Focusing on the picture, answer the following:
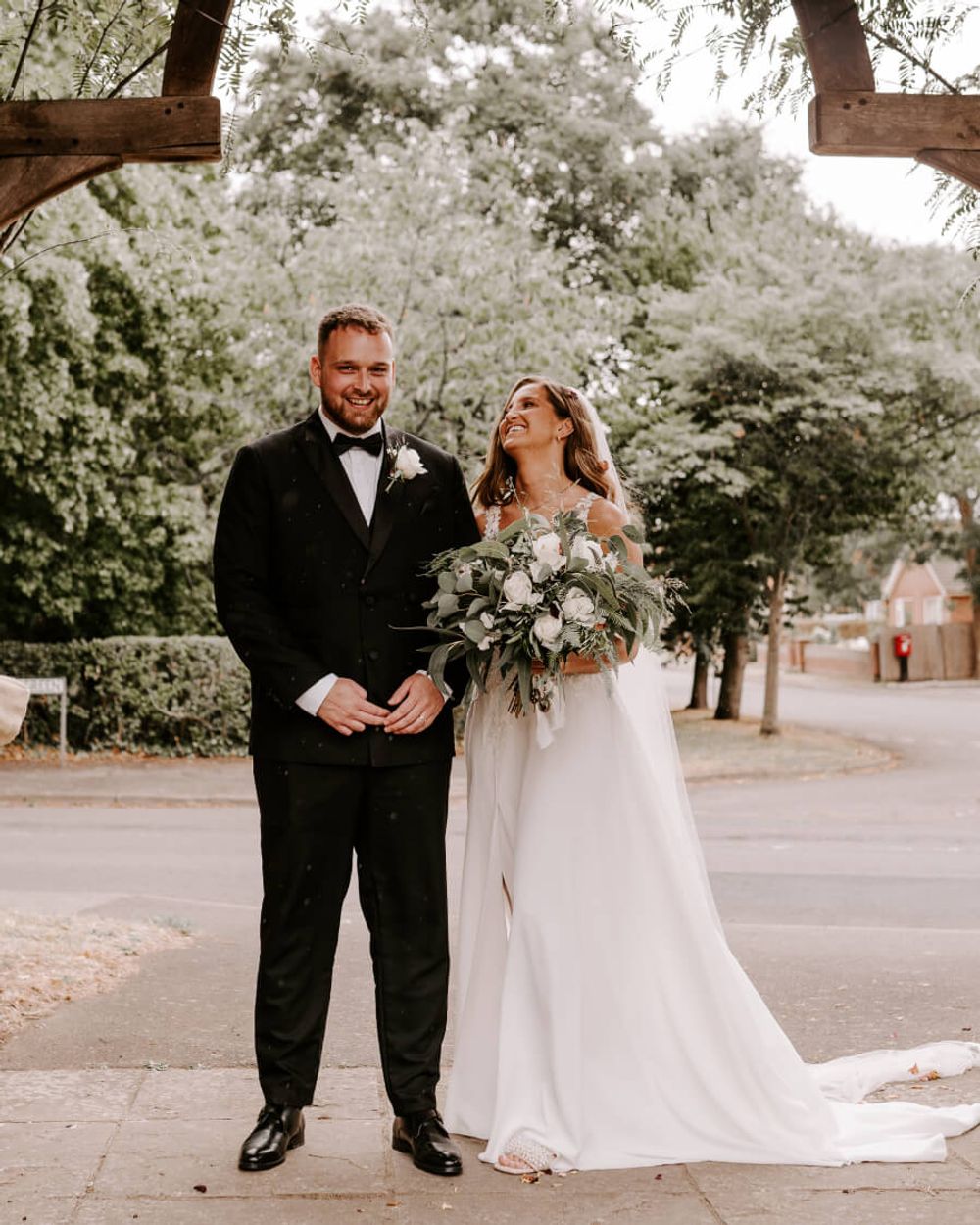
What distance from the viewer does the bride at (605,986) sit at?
13.9 ft

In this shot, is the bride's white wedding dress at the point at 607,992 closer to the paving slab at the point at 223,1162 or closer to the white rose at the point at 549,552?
the paving slab at the point at 223,1162

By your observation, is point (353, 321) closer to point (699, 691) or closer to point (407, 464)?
point (407, 464)

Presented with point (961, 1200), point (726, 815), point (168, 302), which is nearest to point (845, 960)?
point (961, 1200)

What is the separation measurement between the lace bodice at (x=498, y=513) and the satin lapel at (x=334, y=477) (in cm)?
45

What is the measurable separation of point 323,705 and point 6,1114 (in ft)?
5.76

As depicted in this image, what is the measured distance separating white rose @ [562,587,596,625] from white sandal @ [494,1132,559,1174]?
1.54m

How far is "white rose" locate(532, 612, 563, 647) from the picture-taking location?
166 inches

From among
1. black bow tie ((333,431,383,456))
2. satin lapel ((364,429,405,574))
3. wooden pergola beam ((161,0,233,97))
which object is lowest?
satin lapel ((364,429,405,574))

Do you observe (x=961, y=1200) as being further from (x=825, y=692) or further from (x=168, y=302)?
(x=825, y=692)

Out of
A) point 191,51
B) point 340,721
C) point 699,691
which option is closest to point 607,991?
point 340,721

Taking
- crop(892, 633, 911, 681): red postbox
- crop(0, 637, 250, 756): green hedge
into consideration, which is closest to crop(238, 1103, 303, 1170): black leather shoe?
crop(0, 637, 250, 756): green hedge

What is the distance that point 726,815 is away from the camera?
14.9 metres

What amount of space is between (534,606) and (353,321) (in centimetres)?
102

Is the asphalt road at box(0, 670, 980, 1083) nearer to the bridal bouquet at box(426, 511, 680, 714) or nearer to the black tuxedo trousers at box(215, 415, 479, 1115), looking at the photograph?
the black tuxedo trousers at box(215, 415, 479, 1115)
